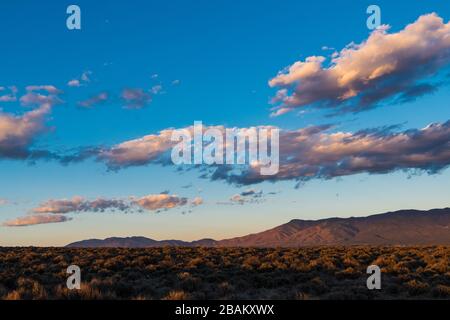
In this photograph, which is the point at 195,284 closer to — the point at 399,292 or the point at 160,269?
the point at 160,269

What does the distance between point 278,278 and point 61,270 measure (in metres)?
12.3

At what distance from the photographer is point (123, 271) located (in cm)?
2644
